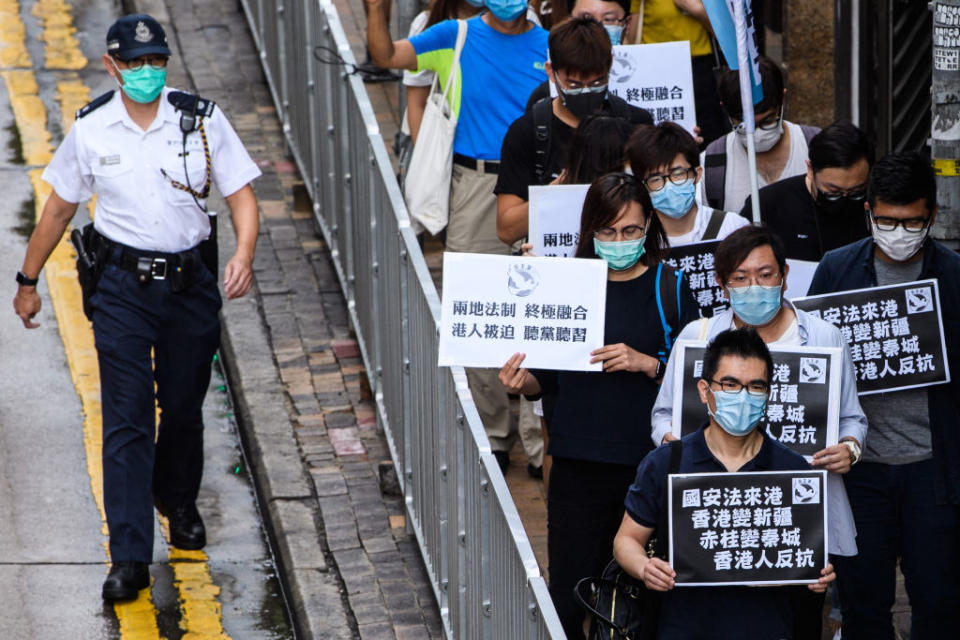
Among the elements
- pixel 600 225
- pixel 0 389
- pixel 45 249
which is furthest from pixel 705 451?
pixel 0 389

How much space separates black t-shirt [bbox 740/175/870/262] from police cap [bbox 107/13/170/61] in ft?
8.87

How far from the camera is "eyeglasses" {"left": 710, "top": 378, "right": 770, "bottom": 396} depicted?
5.46 meters

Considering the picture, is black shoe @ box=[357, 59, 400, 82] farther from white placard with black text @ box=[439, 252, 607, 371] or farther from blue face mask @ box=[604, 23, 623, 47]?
white placard with black text @ box=[439, 252, 607, 371]

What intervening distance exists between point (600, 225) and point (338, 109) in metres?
3.63

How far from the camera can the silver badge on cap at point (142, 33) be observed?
7.70m

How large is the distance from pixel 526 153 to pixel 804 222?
1.21 metres

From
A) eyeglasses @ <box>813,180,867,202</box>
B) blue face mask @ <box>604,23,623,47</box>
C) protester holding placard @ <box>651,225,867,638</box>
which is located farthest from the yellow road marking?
protester holding placard @ <box>651,225,867,638</box>

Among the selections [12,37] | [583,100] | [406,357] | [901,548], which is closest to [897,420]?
[901,548]

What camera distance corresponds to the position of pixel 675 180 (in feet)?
22.2

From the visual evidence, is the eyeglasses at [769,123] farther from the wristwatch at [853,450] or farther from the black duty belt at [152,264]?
the black duty belt at [152,264]

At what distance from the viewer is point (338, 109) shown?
31.5 ft

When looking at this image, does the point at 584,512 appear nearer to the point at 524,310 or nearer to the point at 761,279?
the point at 524,310

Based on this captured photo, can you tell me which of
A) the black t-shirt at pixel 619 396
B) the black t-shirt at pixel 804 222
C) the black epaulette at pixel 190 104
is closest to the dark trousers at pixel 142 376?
the black epaulette at pixel 190 104

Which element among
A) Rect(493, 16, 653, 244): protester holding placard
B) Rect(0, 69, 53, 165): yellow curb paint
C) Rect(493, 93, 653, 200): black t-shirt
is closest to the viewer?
Rect(493, 16, 653, 244): protester holding placard
